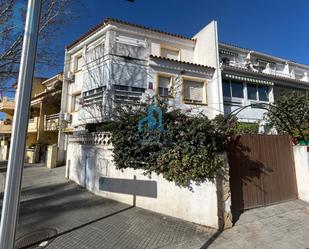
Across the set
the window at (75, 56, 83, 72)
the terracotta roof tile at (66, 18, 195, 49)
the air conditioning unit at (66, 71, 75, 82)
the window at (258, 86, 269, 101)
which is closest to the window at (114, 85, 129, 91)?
the terracotta roof tile at (66, 18, 195, 49)

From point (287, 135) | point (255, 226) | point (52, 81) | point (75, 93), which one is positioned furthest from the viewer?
point (52, 81)

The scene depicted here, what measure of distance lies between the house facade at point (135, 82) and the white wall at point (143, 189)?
56mm

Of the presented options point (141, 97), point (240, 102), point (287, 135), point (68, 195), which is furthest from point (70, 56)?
point (287, 135)

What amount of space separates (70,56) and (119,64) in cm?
656

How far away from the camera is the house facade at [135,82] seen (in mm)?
8609

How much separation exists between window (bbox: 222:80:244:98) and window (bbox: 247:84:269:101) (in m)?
0.68

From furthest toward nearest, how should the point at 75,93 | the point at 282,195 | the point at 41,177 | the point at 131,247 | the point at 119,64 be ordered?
the point at 75,93
the point at 119,64
the point at 41,177
the point at 282,195
the point at 131,247

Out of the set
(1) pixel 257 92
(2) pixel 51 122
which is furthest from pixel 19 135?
(2) pixel 51 122

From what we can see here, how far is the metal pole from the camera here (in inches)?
87.6

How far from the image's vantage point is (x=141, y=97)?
460 inches

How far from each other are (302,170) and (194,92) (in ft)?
25.6

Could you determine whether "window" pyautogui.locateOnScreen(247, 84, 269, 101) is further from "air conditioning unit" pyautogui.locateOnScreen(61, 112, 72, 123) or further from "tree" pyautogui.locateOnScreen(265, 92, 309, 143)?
"air conditioning unit" pyautogui.locateOnScreen(61, 112, 72, 123)

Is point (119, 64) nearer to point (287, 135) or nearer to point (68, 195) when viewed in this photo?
point (68, 195)

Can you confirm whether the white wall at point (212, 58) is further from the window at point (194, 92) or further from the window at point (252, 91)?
the window at point (252, 91)
